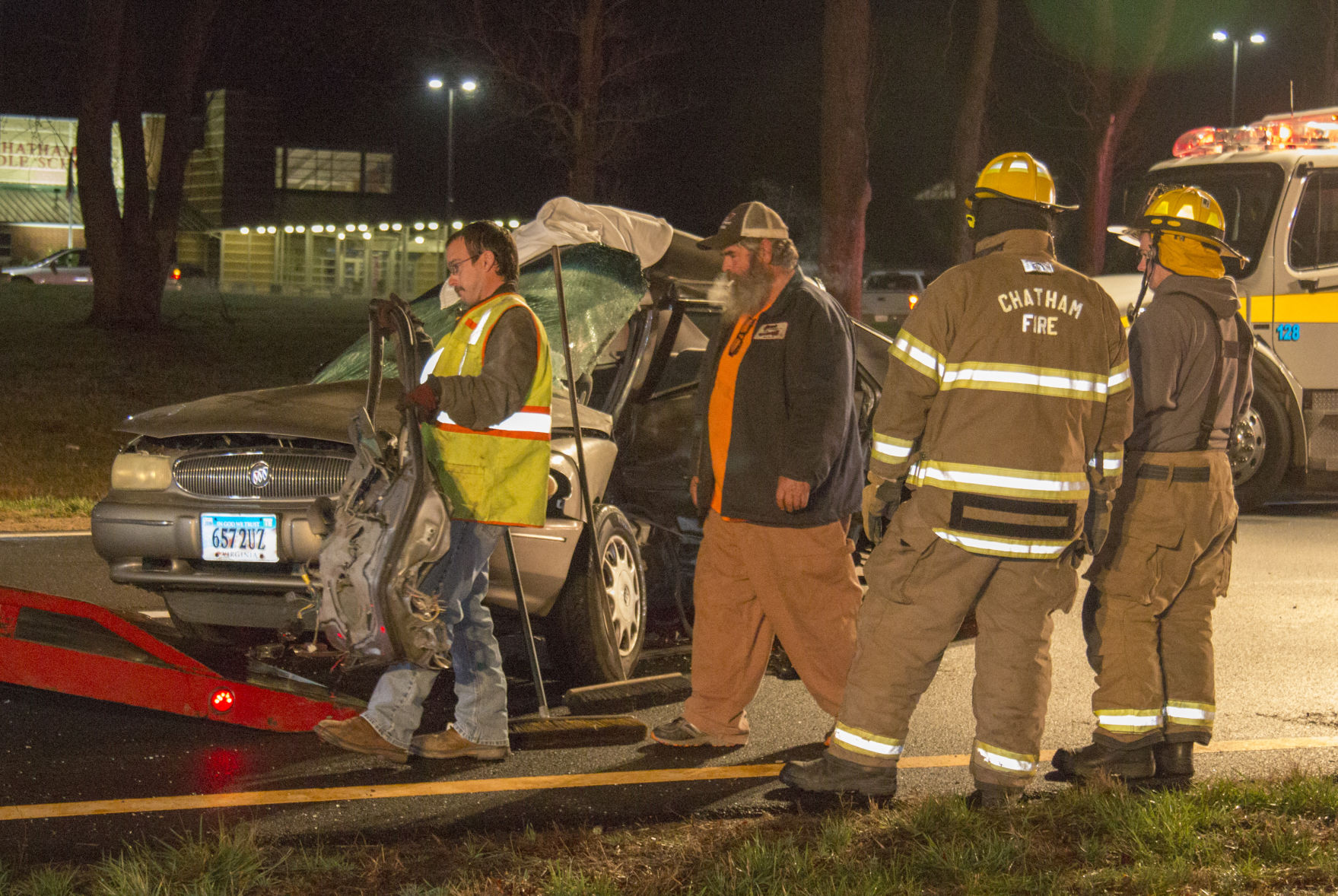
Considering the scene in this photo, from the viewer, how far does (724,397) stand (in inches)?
209

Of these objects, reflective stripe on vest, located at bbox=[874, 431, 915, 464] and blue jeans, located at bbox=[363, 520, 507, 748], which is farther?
blue jeans, located at bbox=[363, 520, 507, 748]

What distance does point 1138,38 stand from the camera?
27.8m

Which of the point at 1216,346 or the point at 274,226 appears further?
the point at 274,226

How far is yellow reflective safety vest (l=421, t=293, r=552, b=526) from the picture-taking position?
4.98 metres

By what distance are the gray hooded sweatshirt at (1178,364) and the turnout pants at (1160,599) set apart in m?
0.08

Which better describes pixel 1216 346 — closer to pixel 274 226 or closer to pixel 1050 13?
pixel 1050 13

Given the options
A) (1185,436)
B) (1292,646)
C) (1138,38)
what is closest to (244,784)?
(1185,436)

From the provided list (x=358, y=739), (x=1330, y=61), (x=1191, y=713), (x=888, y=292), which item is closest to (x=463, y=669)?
(x=358, y=739)

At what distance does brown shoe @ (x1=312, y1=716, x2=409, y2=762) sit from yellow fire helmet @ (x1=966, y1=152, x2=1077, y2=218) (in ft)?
8.23

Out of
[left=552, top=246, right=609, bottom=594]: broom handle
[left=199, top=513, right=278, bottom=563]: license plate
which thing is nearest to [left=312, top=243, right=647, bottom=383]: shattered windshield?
[left=552, top=246, right=609, bottom=594]: broom handle

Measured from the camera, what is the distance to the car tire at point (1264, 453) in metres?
11.4

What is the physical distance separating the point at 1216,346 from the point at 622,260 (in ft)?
8.46

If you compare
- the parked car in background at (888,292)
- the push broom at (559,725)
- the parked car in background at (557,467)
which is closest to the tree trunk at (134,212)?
the parked car in background at (557,467)

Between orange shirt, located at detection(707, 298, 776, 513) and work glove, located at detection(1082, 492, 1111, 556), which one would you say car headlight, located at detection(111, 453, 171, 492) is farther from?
work glove, located at detection(1082, 492, 1111, 556)
